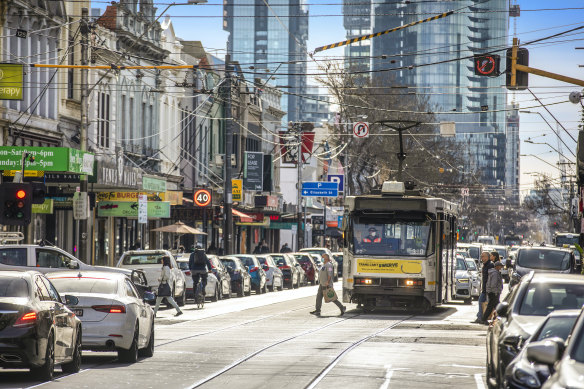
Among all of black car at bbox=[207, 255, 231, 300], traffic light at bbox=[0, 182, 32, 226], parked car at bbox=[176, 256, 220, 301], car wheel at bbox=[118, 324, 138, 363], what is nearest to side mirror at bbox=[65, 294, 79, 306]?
car wheel at bbox=[118, 324, 138, 363]

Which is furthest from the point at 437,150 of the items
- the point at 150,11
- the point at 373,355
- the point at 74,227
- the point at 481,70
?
the point at 373,355

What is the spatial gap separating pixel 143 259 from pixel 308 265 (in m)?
24.4

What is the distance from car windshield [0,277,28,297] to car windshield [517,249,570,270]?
26.9 meters

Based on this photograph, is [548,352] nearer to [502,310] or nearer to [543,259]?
[502,310]

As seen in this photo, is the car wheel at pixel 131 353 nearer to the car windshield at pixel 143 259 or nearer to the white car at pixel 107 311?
the white car at pixel 107 311

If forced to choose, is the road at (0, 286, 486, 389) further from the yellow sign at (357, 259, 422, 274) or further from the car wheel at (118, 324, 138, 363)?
the yellow sign at (357, 259, 422, 274)

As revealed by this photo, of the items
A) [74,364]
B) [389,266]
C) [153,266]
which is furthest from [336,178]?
[74,364]

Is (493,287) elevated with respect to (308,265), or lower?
elevated

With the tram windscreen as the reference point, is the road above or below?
below

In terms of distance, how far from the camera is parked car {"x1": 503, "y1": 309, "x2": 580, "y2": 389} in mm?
10133

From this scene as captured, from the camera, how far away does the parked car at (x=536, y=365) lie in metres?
10.1

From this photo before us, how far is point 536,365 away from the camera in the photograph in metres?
10.5

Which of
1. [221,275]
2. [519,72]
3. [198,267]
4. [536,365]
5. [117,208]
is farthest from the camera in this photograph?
Answer: [117,208]

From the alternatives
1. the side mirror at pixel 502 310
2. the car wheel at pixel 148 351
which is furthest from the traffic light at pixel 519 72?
the side mirror at pixel 502 310
